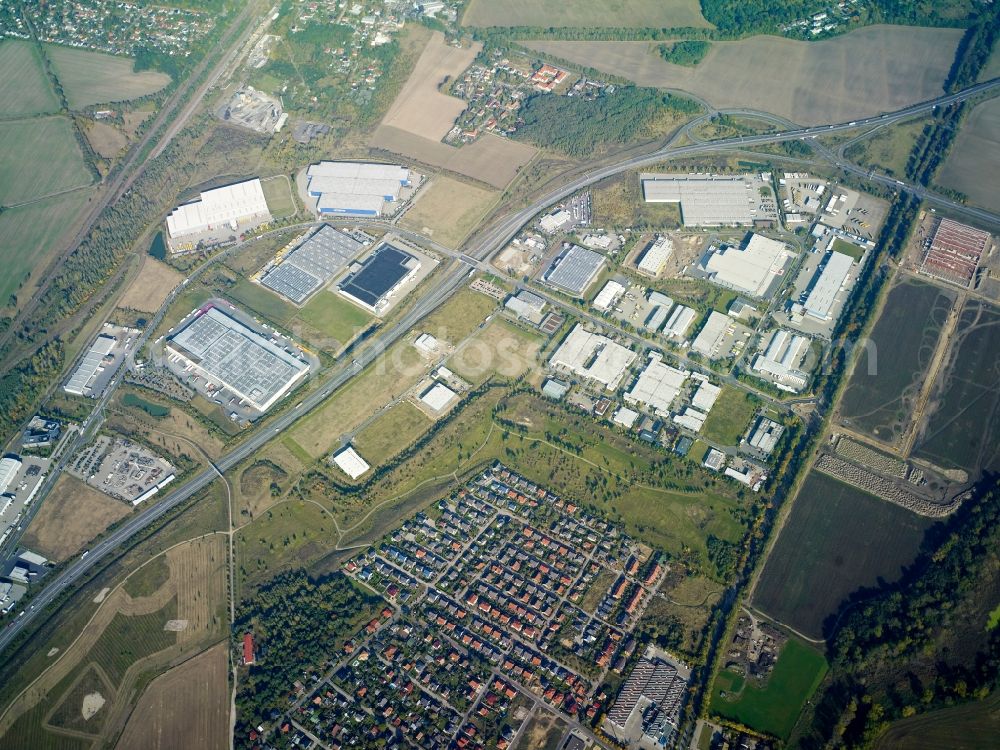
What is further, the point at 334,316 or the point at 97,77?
the point at 97,77

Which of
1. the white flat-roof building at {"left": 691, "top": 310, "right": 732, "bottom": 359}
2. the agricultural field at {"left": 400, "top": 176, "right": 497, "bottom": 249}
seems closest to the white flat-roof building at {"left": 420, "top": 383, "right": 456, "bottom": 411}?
the agricultural field at {"left": 400, "top": 176, "right": 497, "bottom": 249}

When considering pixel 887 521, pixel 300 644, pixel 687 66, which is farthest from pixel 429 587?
pixel 687 66

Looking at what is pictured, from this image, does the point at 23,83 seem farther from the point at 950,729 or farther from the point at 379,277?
the point at 950,729

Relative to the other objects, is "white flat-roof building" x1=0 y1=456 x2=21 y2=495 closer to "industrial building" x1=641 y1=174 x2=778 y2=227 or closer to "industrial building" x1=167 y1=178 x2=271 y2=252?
"industrial building" x1=167 y1=178 x2=271 y2=252

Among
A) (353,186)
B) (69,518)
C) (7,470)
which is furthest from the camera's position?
(353,186)

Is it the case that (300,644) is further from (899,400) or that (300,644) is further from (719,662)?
(899,400)

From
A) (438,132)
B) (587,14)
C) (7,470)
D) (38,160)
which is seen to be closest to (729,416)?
(438,132)

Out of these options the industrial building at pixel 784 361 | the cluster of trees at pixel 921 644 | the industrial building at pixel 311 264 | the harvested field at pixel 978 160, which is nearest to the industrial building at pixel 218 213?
the industrial building at pixel 311 264

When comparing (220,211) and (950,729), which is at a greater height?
(220,211)

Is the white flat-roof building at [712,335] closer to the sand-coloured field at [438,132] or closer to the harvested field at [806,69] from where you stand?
the sand-coloured field at [438,132]
